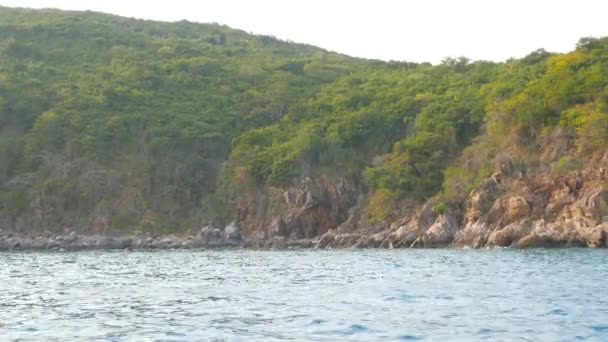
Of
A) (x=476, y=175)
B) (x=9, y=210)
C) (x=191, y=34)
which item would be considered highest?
(x=191, y=34)

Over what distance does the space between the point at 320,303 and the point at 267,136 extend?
66.0 metres

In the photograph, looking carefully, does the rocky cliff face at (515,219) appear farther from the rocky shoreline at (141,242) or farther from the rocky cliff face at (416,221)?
the rocky shoreline at (141,242)

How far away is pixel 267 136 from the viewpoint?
90.1 meters

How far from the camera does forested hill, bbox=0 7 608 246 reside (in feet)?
233

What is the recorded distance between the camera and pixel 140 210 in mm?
87688

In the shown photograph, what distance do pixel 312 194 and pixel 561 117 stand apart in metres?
22.9

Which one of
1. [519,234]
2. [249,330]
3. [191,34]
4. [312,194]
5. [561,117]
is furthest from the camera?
[191,34]

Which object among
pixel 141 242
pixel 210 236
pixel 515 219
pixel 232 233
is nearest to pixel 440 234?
pixel 515 219

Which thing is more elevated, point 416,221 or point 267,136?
point 267,136

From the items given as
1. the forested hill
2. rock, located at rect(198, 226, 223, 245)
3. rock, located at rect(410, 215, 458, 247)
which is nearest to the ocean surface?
rock, located at rect(410, 215, 458, 247)

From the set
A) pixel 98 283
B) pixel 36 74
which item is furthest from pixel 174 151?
pixel 98 283

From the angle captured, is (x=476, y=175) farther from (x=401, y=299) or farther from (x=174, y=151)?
(x=401, y=299)

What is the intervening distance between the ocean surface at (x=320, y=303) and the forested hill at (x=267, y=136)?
1251 inches

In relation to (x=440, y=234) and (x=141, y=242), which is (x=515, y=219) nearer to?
(x=440, y=234)
